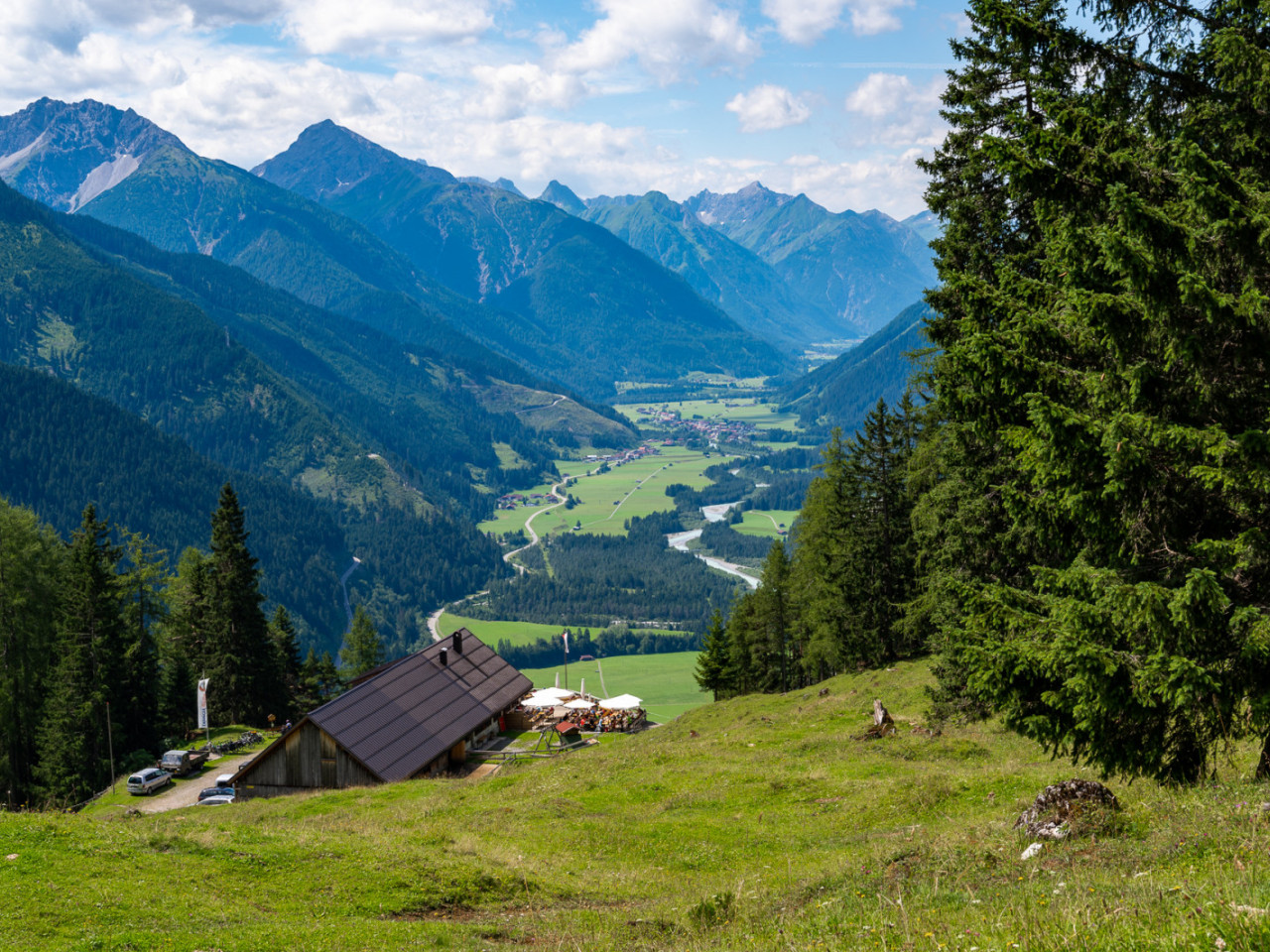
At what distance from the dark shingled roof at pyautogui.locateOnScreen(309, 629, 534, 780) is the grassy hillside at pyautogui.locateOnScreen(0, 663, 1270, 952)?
16.1m

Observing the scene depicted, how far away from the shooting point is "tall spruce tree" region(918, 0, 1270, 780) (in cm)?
1197

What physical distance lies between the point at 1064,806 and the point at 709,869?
8811 mm

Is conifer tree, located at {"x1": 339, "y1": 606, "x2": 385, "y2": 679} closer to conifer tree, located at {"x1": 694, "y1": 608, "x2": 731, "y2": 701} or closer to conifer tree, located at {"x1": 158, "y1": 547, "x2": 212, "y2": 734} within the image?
conifer tree, located at {"x1": 158, "y1": 547, "x2": 212, "y2": 734}

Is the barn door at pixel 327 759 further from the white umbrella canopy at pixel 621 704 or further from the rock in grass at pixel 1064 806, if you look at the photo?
the rock in grass at pixel 1064 806

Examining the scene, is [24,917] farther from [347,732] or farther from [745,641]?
[745,641]

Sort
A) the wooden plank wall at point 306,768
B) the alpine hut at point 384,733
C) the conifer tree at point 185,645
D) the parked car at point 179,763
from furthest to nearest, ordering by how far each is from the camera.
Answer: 1. the conifer tree at point 185,645
2. the parked car at point 179,763
3. the alpine hut at point 384,733
4. the wooden plank wall at point 306,768

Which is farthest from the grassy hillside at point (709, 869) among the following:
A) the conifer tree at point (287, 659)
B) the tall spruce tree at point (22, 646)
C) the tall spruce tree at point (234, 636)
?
the conifer tree at point (287, 659)

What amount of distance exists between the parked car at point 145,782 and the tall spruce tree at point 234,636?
19.2 meters

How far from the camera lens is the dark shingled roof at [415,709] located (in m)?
47.4

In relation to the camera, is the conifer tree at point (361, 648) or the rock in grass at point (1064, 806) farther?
the conifer tree at point (361, 648)

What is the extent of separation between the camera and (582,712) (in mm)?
65125

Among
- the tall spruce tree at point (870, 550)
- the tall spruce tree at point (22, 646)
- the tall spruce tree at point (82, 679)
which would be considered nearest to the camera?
the tall spruce tree at point (870, 550)

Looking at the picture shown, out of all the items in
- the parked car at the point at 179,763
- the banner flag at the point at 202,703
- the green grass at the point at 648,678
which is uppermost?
the banner flag at the point at 202,703

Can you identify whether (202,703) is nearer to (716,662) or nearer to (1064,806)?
(716,662)
